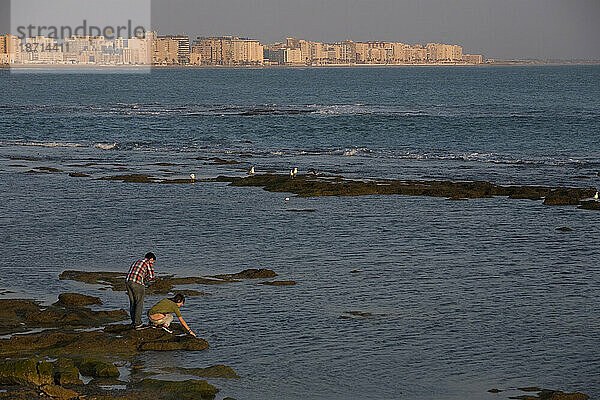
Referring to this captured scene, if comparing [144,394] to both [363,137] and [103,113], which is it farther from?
[103,113]

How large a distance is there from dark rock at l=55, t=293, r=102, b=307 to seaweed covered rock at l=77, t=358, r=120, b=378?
4.36 metres

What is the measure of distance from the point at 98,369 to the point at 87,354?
1.27 m

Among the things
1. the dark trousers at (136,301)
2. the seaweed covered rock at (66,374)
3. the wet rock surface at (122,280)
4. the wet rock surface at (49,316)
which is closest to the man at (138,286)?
the dark trousers at (136,301)

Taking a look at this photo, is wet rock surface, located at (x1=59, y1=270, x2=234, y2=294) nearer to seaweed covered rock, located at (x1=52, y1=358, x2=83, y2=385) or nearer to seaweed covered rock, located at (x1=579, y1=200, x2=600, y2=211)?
seaweed covered rock, located at (x1=52, y1=358, x2=83, y2=385)

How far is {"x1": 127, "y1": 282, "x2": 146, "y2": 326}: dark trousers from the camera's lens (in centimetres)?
1828

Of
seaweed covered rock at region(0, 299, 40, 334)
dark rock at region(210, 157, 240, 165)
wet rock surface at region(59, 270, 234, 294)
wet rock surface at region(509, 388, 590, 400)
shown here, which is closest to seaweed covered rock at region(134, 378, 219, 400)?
seaweed covered rock at region(0, 299, 40, 334)

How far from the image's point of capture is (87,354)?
54.9 ft

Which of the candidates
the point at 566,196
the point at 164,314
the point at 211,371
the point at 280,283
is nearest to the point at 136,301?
the point at 164,314

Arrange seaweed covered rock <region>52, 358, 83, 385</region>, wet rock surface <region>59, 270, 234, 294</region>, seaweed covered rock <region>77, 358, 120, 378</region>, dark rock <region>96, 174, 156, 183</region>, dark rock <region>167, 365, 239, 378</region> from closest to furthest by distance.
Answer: seaweed covered rock <region>52, 358, 83, 385</region> < seaweed covered rock <region>77, 358, 120, 378</region> < dark rock <region>167, 365, 239, 378</region> < wet rock surface <region>59, 270, 234, 294</region> < dark rock <region>96, 174, 156, 183</region>

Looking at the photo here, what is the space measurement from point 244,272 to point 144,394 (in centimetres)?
908

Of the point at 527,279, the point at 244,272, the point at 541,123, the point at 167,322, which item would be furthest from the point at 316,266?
the point at 541,123

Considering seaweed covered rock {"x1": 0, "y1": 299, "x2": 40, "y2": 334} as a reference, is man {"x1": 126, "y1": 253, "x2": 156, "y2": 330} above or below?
above

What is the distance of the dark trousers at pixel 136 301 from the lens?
18.3 meters

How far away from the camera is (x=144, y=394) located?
14.6 meters
